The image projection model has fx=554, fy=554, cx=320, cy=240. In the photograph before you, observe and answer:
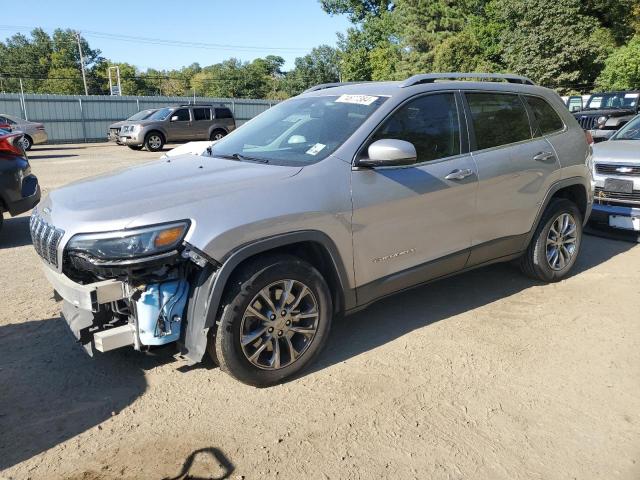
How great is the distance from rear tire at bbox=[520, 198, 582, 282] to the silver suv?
10.8 inches

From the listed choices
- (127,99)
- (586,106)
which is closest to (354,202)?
(586,106)

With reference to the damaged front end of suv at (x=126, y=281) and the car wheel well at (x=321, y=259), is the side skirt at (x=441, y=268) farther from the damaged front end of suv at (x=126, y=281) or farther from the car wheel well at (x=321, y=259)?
the damaged front end of suv at (x=126, y=281)

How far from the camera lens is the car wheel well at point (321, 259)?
11.3ft

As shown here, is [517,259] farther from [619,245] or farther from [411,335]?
[619,245]

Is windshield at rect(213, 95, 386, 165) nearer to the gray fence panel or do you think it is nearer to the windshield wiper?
the windshield wiper

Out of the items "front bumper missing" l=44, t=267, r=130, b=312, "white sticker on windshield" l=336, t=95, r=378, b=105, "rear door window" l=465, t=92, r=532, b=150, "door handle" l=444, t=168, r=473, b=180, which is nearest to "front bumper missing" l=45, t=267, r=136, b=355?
"front bumper missing" l=44, t=267, r=130, b=312

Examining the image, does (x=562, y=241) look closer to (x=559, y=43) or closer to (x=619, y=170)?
(x=619, y=170)

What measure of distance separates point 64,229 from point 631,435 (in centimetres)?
327

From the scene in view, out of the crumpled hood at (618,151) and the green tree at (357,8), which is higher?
the green tree at (357,8)

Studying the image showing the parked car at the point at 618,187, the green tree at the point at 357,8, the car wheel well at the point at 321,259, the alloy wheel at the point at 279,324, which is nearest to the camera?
the alloy wheel at the point at 279,324

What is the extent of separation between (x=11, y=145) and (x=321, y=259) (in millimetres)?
5114

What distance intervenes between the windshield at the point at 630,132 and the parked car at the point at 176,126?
17.1 metres

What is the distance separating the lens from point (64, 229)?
3062 mm

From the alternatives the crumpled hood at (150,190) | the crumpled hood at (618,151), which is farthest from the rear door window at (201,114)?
the crumpled hood at (150,190)
